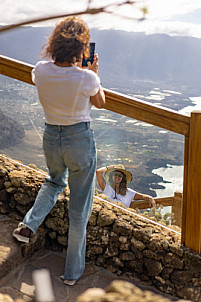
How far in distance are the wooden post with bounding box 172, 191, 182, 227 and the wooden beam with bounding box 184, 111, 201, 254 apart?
8 cm

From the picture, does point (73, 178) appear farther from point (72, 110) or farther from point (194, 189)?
point (194, 189)

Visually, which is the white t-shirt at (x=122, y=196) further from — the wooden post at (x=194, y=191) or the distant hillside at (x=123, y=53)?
the distant hillside at (x=123, y=53)

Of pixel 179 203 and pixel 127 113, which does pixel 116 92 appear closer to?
pixel 127 113

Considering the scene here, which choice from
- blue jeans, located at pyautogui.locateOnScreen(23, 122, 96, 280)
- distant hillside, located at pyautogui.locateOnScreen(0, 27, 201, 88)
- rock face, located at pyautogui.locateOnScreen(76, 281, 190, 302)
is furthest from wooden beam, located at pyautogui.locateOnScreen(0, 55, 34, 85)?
rock face, located at pyautogui.locateOnScreen(76, 281, 190, 302)

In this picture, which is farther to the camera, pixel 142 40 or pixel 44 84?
pixel 142 40

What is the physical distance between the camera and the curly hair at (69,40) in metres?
1.82

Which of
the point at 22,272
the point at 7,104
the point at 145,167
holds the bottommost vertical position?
the point at 22,272

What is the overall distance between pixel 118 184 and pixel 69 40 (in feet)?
3.57

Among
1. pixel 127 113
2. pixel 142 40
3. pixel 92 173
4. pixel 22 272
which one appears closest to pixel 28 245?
pixel 22 272

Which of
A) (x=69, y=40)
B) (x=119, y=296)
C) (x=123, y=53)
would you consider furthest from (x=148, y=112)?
(x=123, y=53)

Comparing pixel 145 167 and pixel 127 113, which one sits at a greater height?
pixel 127 113

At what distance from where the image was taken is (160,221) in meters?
2.54

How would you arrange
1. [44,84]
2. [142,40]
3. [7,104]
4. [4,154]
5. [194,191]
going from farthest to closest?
[142,40] < [4,154] < [7,104] < [194,191] < [44,84]

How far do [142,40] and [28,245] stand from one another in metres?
5.09
